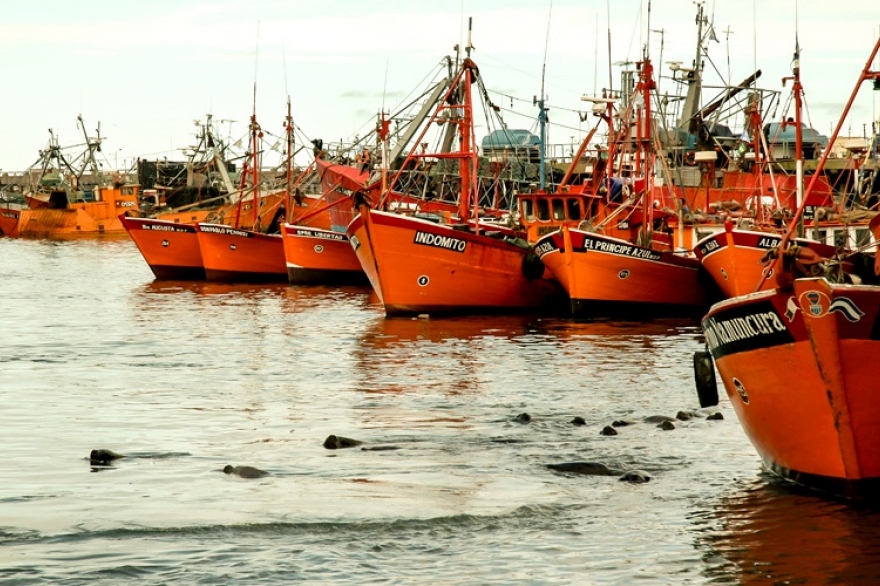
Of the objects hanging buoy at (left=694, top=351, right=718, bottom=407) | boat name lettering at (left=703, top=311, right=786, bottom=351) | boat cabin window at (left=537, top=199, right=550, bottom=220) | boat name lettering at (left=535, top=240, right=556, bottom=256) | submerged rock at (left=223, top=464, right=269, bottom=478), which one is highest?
boat cabin window at (left=537, top=199, right=550, bottom=220)

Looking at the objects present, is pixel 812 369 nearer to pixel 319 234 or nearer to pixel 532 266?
pixel 532 266

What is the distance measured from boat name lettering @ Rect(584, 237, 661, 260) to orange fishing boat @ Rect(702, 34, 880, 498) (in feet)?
64.4

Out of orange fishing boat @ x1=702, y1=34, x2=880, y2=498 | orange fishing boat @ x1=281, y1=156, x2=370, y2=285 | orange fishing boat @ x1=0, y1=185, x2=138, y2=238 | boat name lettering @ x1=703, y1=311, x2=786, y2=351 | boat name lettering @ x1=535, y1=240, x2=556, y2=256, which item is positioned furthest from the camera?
orange fishing boat @ x1=0, y1=185, x2=138, y2=238

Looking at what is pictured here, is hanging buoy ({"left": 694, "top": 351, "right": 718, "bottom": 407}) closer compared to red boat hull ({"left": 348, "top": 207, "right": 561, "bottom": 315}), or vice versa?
hanging buoy ({"left": 694, "top": 351, "right": 718, "bottom": 407})

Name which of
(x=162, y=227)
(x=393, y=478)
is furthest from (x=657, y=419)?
(x=162, y=227)

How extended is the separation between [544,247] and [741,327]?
69.5 ft

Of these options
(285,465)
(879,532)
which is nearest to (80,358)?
(285,465)

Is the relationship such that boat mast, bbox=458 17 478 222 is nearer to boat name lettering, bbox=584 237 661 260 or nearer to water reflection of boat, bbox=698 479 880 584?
boat name lettering, bbox=584 237 661 260

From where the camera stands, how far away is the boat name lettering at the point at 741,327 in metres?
11.0

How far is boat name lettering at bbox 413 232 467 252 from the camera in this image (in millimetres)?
32000

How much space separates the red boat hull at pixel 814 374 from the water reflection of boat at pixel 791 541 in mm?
298

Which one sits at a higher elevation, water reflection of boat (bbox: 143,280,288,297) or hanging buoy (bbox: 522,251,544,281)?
hanging buoy (bbox: 522,251,544,281)

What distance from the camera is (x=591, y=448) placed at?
48.2 feet

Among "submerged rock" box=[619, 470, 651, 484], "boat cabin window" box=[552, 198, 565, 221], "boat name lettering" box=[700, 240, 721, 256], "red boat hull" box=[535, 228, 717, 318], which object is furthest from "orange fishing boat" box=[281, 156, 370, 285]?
"submerged rock" box=[619, 470, 651, 484]
